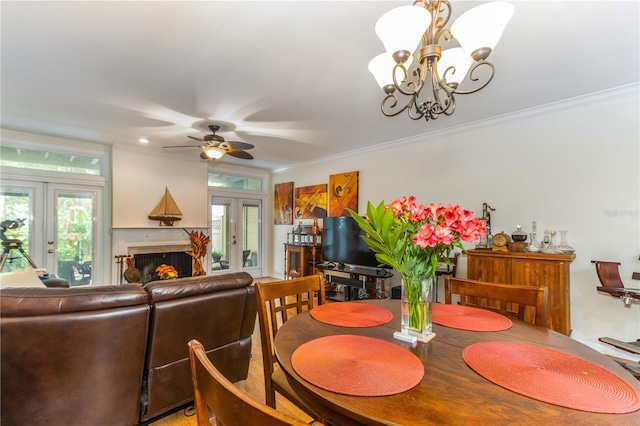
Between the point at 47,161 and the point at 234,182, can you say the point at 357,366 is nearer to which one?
the point at 47,161

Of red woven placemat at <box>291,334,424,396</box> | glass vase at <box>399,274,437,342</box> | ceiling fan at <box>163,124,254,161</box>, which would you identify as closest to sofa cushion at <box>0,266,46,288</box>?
ceiling fan at <box>163,124,254,161</box>

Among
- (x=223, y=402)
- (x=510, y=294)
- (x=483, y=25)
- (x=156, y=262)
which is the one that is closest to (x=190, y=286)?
(x=223, y=402)

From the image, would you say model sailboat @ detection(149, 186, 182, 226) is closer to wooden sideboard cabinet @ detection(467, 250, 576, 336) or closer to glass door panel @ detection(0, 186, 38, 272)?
glass door panel @ detection(0, 186, 38, 272)

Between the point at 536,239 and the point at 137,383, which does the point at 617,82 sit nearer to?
the point at 536,239

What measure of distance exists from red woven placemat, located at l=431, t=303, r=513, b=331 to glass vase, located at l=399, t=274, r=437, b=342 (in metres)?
0.21

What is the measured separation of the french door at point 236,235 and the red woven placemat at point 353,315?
5.07 metres

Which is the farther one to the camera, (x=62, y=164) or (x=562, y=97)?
(x=62, y=164)

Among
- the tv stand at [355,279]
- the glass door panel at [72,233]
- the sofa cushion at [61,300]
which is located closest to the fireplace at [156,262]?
the glass door panel at [72,233]

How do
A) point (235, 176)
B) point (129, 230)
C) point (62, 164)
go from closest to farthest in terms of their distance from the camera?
point (62, 164) → point (129, 230) → point (235, 176)

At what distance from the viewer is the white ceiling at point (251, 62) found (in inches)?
70.4

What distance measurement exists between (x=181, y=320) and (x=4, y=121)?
4.17m

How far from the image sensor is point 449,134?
391 cm

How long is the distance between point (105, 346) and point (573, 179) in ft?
13.7

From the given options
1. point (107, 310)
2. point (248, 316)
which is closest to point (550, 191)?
point (248, 316)
